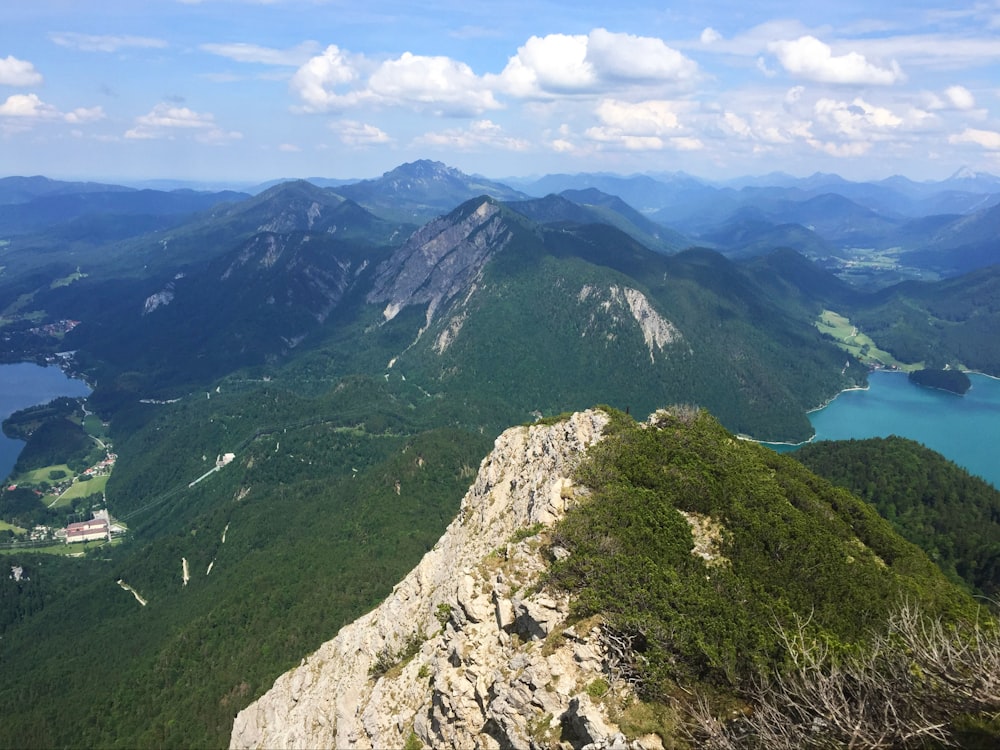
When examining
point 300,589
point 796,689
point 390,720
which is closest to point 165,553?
point 300,589

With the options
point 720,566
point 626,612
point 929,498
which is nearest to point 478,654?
point 626,612

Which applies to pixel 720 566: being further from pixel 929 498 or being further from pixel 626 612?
pixel 929 498

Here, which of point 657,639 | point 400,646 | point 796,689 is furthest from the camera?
point 400,646

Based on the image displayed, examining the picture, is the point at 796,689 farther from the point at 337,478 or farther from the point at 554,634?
the point at 337,478

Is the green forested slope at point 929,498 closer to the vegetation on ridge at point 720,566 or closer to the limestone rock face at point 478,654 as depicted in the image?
the vegetation on ridge at point 720,566

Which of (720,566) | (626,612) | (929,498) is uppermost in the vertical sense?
(626,612)
